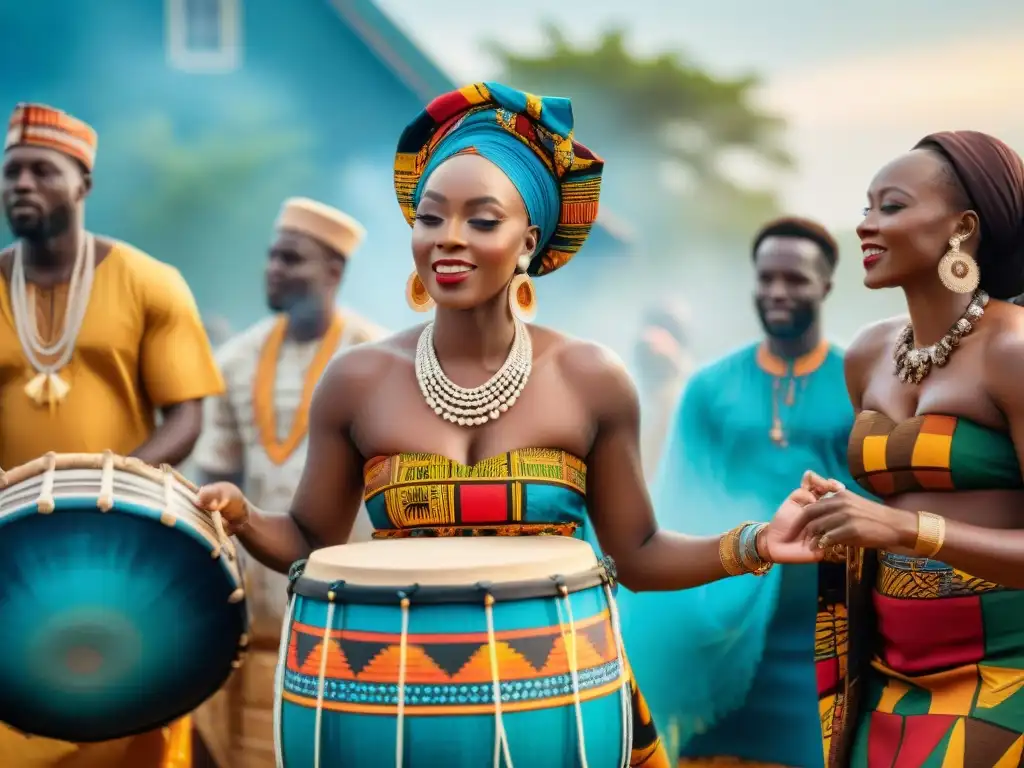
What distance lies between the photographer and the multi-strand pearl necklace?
11.6ft

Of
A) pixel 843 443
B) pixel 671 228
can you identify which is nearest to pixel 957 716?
pixel 843 443

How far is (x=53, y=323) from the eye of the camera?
194 inches

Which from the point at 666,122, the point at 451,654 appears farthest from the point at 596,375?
the point at 666,122

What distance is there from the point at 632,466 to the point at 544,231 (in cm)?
59

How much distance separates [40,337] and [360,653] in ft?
7.82

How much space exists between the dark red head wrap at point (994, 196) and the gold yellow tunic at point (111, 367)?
2.54 meters

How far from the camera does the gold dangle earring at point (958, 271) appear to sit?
3438 mm

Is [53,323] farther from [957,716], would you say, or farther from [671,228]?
[671,228]

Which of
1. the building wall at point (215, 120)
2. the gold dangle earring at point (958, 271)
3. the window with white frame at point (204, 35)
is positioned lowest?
the gold dangle earring at point (958, 271)

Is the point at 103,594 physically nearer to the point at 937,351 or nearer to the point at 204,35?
the point at 937,351

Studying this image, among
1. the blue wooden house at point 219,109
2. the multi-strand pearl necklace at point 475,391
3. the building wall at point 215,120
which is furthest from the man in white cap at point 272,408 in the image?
the building wall at point 215,120

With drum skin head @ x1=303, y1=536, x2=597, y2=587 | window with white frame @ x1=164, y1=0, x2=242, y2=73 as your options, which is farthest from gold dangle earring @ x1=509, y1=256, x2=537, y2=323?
window with white frame @ x1=164, y1=0, x2=242, y2=73

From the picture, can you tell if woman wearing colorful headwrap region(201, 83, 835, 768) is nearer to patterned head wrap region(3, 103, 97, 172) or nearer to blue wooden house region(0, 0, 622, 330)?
patterned head wrap region(3, 103, 97, 172)

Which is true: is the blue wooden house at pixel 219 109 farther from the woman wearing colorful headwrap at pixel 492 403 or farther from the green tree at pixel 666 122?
the woman wearing colorful headwrap at pixel 492 403
